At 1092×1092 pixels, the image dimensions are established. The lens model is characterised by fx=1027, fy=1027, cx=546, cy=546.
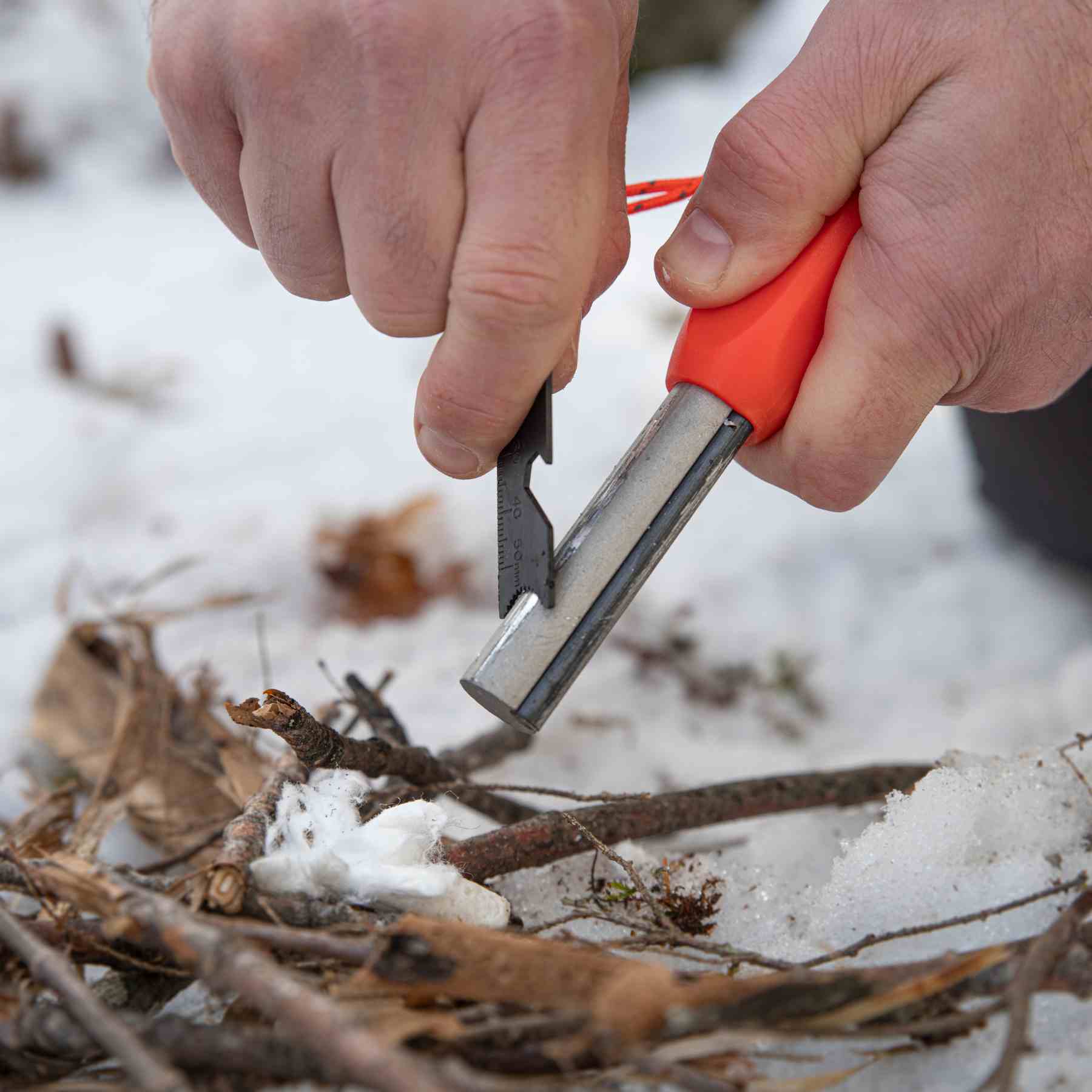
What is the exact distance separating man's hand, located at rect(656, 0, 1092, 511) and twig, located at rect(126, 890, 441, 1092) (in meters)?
0.75

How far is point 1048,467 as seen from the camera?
1960 mm

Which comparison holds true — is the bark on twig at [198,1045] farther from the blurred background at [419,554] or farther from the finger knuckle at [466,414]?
the blurred background at [419,554]

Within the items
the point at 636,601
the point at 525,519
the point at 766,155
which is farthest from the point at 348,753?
the point at 636,601

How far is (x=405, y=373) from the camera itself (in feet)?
8.59

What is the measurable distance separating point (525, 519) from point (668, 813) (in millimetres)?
360

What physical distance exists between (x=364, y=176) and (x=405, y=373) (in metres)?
1.72

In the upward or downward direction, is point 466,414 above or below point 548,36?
below

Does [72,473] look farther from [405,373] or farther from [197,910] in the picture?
[197,910]

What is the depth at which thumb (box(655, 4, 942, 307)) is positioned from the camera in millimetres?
1014

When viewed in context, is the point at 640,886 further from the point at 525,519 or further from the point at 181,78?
the point at 181,78

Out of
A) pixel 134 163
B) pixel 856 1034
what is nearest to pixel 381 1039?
pixel 856 1034

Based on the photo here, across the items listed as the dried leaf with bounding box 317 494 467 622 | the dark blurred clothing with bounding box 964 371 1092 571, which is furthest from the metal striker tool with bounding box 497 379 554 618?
the dark blurred clothing with bounding box 964 371 1092 571

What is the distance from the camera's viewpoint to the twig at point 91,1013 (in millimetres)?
580

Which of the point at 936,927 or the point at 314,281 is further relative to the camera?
the point at 314,281
